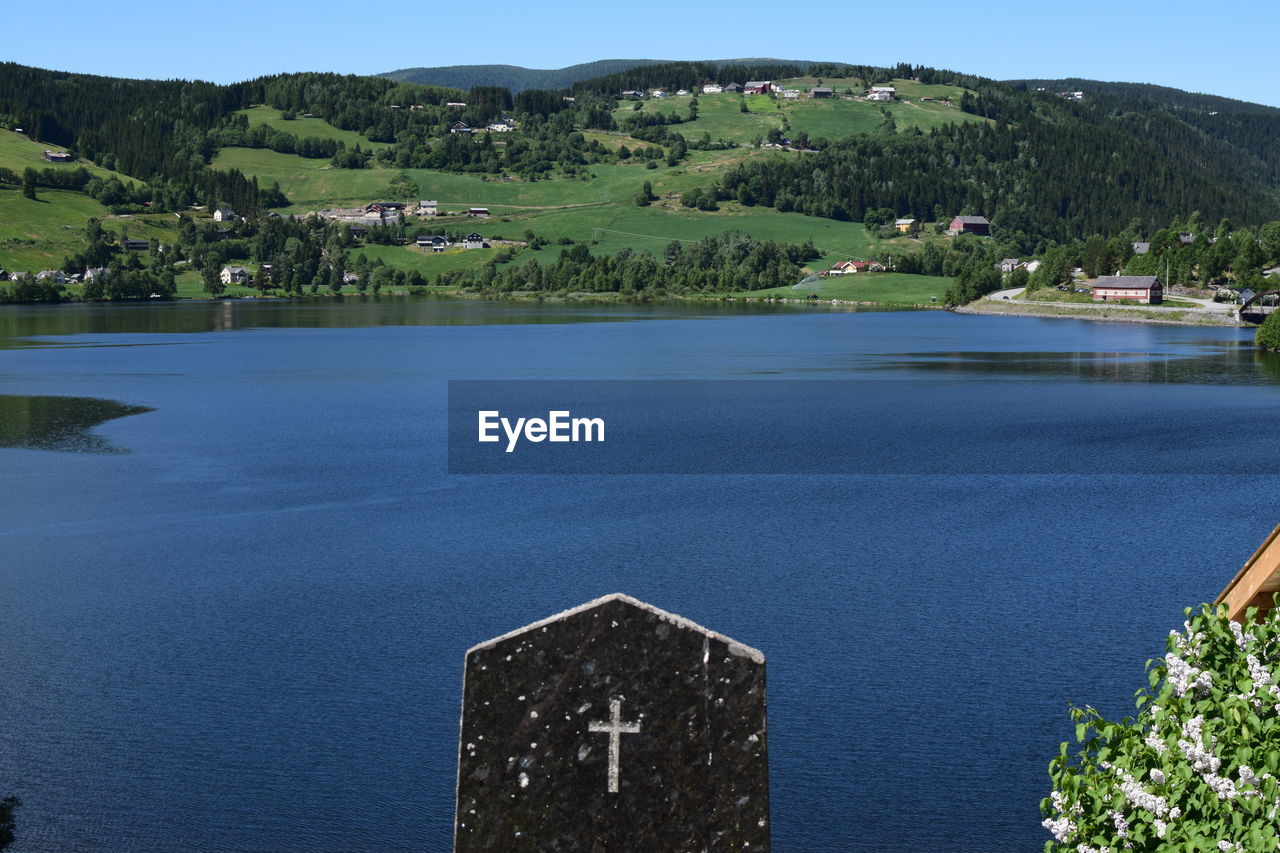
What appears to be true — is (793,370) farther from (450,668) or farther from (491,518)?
(450,668)

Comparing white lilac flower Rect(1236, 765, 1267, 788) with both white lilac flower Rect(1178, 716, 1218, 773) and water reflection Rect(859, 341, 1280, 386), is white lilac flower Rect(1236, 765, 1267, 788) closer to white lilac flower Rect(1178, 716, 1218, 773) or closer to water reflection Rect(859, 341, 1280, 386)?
white lilac flower Rect(1178, 716, 1218, 773)

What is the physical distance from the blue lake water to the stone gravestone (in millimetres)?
21011

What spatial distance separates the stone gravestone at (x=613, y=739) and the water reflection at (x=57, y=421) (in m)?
75.4

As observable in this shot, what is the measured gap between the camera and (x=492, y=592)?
154ft

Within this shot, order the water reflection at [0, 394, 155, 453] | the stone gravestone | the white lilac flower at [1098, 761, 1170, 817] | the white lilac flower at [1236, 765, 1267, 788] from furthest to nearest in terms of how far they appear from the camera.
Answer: the water reflection at [0, 394, 155, 453] < the white lilac flower at [1098, 761, 1170, 817] < the white lilac flower at [1236, 765, 1267, 788] < the stone gravestone

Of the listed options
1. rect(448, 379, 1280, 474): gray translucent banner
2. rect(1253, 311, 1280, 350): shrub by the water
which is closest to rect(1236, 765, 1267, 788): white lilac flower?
rect(448, 379, 1280, 474): gray translucent banner

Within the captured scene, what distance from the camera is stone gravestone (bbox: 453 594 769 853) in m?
8.08

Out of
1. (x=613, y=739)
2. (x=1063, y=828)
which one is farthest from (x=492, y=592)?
(x=613, y=739)

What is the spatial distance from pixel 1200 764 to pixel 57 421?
90500 mm

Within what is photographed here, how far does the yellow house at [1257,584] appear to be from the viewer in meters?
9.98

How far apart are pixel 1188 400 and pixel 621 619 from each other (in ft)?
343

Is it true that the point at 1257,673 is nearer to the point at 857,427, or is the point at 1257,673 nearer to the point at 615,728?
the point at 615,728

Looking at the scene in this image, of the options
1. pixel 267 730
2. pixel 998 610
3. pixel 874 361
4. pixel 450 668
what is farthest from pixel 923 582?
pixel 874 361

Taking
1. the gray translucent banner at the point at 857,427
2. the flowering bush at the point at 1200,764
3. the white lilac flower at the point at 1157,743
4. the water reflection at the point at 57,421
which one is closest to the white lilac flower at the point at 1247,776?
the flowering bush at the point at 1200,764
